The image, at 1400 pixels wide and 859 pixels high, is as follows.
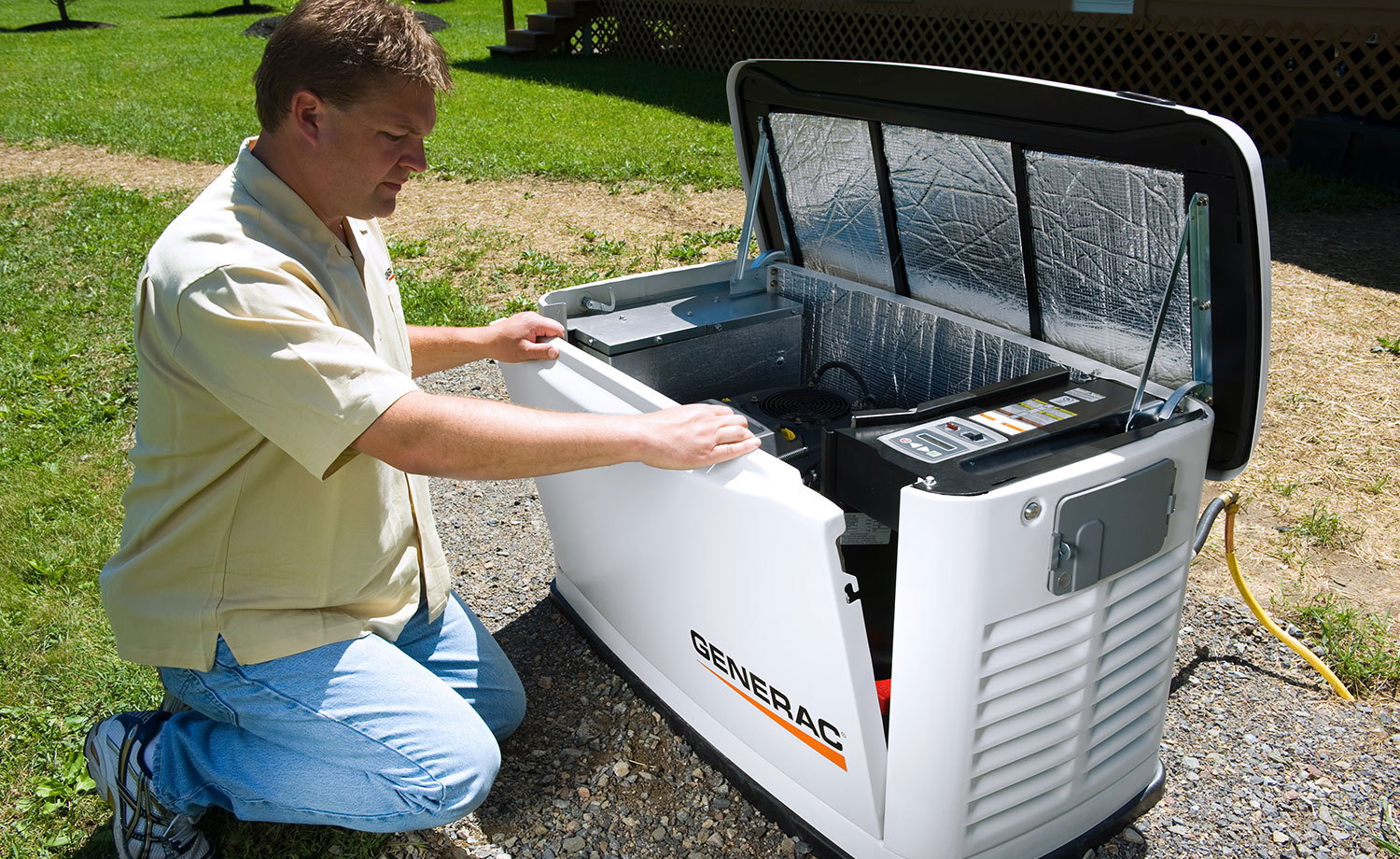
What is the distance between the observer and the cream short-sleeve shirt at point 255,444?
1550 millimetres

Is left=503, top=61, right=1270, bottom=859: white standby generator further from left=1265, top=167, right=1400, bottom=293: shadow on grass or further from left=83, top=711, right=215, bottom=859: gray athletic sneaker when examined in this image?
left=1265, top=167, right=1400, bottom=293: shadow on grass

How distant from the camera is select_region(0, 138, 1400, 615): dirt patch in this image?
111 inches

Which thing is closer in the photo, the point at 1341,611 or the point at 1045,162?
the point at 1045,162

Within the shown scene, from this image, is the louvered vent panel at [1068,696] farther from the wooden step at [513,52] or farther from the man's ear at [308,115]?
the wooden step at [513,52]

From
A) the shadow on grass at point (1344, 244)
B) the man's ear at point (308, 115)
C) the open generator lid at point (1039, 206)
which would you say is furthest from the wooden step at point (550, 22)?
the man's ear at point (308, 115)

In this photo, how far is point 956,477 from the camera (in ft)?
4.75

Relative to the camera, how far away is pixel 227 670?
1.79 m

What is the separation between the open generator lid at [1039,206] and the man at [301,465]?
0.69 meters

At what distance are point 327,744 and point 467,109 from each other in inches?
316

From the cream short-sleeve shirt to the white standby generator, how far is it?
18.1 inches

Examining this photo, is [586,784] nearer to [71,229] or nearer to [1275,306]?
[1275,306]

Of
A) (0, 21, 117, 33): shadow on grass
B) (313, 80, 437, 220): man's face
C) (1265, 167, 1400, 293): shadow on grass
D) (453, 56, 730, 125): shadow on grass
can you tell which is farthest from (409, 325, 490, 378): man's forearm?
(0, 21, 117, 33): shadow on grass

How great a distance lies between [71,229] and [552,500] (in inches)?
193

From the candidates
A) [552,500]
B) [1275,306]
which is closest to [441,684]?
[552,500]
